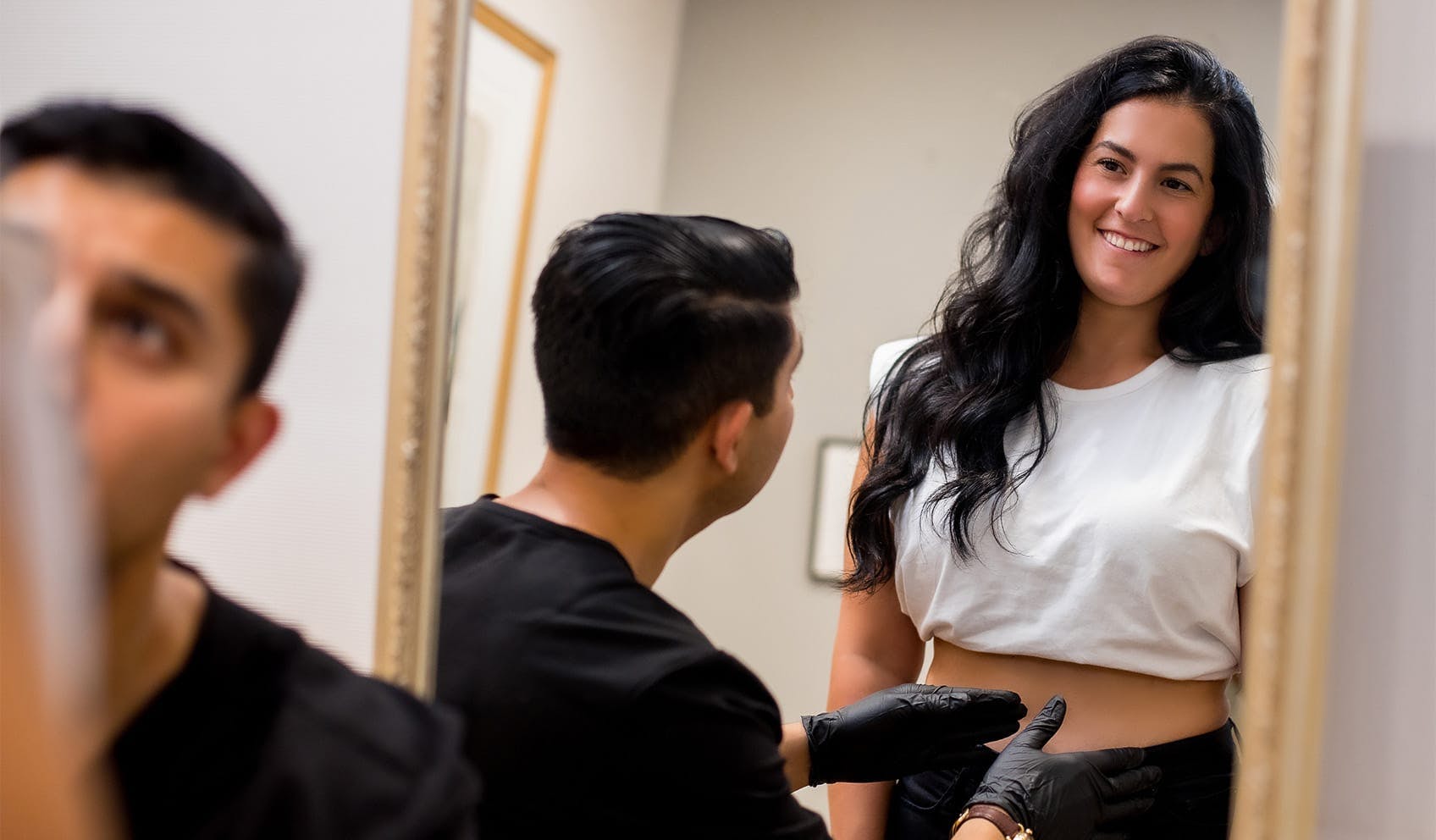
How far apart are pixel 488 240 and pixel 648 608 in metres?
0.28

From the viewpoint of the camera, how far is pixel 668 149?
0.81m

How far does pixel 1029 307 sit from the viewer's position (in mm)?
840

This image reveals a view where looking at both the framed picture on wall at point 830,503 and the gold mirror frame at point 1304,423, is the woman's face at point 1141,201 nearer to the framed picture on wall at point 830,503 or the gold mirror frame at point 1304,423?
the gold mirror frame at point 1304,423

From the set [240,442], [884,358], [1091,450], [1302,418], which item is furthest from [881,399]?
[240,442]

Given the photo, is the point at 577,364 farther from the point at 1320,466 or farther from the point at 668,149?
the point at 1320,466

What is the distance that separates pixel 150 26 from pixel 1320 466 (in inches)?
31.8

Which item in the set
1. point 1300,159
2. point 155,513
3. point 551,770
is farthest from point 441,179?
point 1300,159

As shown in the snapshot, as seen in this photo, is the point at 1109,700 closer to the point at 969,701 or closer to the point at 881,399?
the point at 969,701

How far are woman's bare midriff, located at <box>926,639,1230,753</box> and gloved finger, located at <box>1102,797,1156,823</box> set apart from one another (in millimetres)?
34

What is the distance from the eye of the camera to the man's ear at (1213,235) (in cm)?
75

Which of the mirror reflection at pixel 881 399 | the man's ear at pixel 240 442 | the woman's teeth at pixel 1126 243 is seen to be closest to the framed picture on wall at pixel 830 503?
the mirror reflection at pixel 881 399

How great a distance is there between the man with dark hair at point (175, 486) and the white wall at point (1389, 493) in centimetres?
52

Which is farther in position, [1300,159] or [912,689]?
[912,689]

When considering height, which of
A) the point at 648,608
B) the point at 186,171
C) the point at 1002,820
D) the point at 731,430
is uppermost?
the point at 186,171
